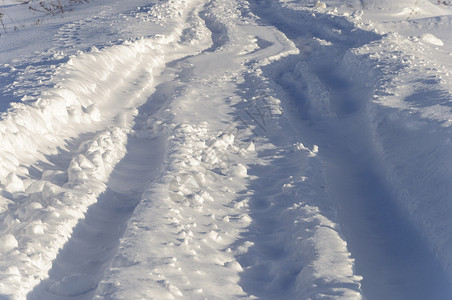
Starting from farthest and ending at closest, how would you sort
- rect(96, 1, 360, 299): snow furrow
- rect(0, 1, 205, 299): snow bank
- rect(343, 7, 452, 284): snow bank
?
1. rect(343, 7, 452, 284): snow bank
2. rect(0, 1, 205, 299): snow bank
3. rect(96, 1, 360, 299): snow furrow

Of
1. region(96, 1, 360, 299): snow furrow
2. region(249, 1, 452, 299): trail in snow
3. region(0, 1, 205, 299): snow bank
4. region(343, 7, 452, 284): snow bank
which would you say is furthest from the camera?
region(343, 7, 452, 284): snow bank

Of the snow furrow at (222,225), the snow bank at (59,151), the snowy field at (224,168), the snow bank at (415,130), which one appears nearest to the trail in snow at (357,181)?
the snowy field at (224,168)

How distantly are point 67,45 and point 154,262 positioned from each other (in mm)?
6982

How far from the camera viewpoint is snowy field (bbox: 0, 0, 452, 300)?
387 cm

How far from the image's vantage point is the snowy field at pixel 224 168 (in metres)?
3.87

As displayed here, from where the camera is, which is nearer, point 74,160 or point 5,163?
point 5,163

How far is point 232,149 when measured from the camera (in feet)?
20.2

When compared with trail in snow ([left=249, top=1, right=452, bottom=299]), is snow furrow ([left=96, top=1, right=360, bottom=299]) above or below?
above

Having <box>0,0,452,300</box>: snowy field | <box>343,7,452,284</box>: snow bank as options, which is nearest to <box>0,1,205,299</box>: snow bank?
<box>0,0,452,300</box>: snowy field

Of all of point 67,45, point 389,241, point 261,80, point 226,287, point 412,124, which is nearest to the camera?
point 226,287

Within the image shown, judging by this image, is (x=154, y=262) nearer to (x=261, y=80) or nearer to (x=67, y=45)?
(x=261, y=80)

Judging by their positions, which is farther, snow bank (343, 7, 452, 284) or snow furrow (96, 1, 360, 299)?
snow bank (343, 7, 452, 284)

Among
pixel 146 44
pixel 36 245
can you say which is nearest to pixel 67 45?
pixel 146 44

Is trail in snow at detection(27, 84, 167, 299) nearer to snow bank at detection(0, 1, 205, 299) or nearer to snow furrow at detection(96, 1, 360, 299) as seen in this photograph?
snow bank at detection(0, 1, 205, 299)
